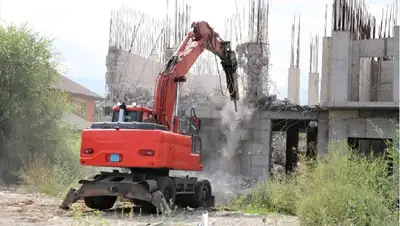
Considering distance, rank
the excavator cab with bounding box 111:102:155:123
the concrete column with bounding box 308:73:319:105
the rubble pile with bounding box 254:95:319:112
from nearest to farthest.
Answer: the excavator cab with bounding box 111:102:155:123 < the rubble pile with bounding box 254:95:319:112 < the concrete column with bounding box 308:73:319:105

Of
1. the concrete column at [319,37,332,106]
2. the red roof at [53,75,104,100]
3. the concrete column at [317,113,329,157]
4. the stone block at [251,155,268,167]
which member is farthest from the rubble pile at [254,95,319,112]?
the red roof at [53,75,104,100]

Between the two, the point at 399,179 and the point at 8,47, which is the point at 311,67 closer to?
the point at 8,47

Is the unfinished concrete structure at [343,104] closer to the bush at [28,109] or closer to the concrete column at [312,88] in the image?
the concrete column at [312,88]

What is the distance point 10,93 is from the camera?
22.3 m

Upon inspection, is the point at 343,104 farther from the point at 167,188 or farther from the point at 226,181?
the point at 167,188

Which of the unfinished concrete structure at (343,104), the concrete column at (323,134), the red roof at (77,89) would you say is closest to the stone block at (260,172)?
the unfinished concrete structure at (343,104)

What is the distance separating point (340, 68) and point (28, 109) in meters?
12.0

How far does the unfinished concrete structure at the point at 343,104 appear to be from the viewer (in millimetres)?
17906

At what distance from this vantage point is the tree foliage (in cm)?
2214

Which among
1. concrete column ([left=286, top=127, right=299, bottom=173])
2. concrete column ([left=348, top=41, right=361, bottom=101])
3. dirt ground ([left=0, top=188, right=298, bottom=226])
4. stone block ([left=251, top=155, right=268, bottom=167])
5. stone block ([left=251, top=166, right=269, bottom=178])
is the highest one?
concrete column ([left=348, top=41, right=361, bottom=101])

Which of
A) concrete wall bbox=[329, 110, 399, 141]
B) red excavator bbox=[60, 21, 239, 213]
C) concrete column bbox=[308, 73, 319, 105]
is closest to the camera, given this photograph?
red excavator bbox=[60, 21, 239, 213]

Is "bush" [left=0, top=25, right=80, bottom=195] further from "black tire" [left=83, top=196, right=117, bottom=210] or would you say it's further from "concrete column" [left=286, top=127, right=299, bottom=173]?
"concrete column" [left=286, top=127, right=299, bottom=173]

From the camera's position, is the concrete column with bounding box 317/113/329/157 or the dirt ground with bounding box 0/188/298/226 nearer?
the dirt ground with bounding box 0/188/298/226

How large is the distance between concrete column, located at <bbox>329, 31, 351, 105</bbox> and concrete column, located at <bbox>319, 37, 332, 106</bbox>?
20.7 inches
